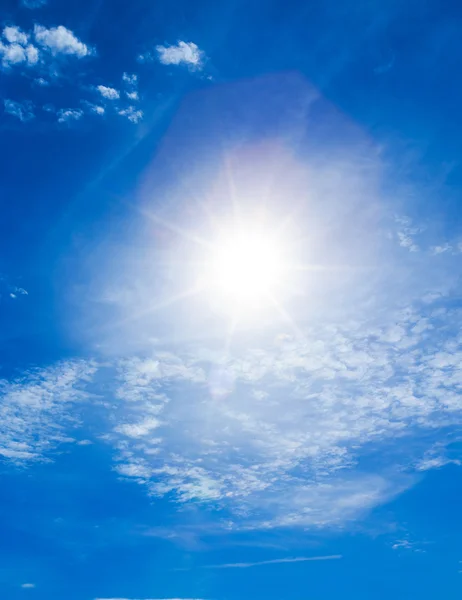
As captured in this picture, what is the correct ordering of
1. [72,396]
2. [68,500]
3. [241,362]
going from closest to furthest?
[241,362]
[72,396]
[68,500]

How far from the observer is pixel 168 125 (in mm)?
6953

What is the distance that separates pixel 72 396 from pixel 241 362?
16.8ft

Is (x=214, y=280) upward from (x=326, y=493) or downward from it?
upward

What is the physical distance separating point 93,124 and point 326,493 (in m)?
16.7

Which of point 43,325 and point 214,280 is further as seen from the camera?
point 43,325

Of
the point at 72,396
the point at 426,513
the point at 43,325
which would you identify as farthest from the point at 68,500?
the point at 426,513

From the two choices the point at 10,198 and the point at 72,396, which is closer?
the point at 10,198

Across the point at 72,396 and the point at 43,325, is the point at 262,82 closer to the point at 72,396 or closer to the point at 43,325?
the point at 43,325

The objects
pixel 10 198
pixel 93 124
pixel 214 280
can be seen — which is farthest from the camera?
A: pixel 214 280

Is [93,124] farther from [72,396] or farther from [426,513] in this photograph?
[426,513]

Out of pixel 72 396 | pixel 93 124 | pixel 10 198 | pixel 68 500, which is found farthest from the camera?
pixel 68 500

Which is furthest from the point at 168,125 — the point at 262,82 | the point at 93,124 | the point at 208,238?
the point at 208,238

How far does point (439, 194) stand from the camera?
8.06 m

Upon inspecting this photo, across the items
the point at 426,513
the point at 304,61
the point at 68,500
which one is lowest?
the point at 426,513
